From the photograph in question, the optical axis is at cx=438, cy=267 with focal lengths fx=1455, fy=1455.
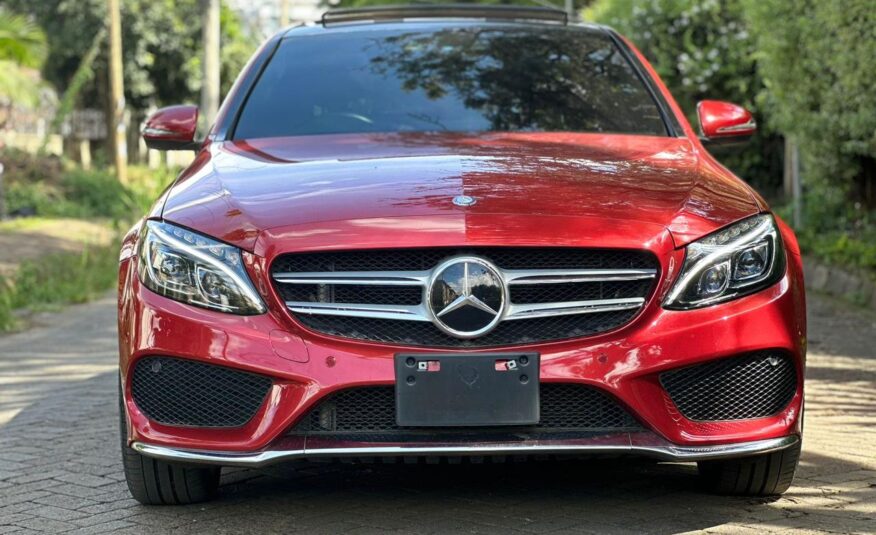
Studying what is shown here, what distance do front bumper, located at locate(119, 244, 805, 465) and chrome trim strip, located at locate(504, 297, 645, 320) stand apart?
0.05 metres

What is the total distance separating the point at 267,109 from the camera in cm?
531

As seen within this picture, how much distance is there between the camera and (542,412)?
3893 millimetres


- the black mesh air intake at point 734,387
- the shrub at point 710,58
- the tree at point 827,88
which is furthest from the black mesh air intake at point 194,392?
the shrub at point 710,58

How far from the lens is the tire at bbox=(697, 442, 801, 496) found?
13.9 feet

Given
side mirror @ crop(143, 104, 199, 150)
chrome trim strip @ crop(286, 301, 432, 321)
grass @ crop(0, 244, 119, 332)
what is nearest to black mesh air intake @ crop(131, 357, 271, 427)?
chrome trim strip @ crop(286, 301, 432, 321)

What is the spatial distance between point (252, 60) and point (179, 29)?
3183 centimetres

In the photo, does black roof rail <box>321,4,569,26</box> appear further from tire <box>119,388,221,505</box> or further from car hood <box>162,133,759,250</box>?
tire <box>119,388,221,505</box>

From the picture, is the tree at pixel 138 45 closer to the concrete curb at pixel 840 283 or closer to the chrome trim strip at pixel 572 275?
the concrete curb at pixel 840 283

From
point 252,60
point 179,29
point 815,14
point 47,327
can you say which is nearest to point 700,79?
point 815,14

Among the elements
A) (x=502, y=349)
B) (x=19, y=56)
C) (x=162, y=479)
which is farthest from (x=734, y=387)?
(x=19, y=56)

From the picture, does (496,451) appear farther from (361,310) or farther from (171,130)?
(171,130)

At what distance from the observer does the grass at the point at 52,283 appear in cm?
1112

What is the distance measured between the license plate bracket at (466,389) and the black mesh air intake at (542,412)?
63 millimetres

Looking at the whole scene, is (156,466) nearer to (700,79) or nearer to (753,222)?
(753,222)
